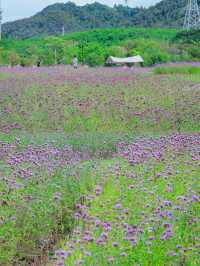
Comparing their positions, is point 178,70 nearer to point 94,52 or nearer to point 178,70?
point 178,70

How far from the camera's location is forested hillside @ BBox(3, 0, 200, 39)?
3457 inches

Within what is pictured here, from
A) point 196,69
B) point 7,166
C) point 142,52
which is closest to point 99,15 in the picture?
point 142,52

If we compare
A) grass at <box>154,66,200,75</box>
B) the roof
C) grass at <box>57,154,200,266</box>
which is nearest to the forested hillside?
the roof

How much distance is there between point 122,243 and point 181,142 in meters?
3.35

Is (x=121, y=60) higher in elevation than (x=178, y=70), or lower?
lower

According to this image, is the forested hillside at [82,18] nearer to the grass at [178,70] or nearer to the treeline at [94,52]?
the treeline at [94,52]

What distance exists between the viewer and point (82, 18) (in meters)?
97.8

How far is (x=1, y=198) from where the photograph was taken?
4820mm

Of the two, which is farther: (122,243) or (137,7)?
(137,7)

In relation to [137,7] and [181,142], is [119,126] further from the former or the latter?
[137,7]

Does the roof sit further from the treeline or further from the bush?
the bush

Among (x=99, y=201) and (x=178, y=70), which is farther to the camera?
(x=178, y=70)

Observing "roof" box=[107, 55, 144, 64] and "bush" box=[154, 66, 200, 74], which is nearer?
"bush" box=[154, 66, 200, 74]

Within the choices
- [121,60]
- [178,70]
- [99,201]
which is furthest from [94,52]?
[99,201]
